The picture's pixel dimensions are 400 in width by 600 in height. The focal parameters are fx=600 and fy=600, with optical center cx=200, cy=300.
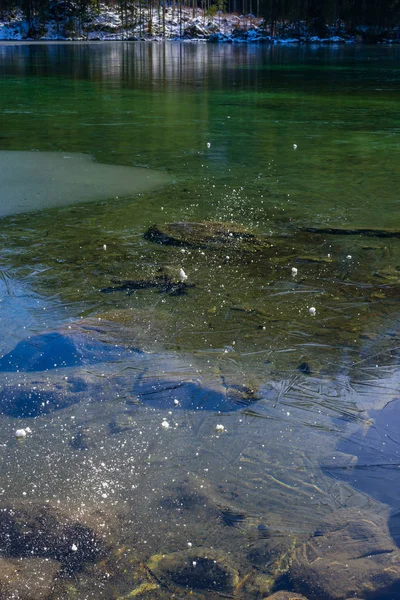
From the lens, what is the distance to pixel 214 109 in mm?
13672

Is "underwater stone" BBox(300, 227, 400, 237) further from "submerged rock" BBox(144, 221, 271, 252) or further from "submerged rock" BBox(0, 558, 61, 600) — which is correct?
"submerged rock" BBox(0, 558, 61, 600)

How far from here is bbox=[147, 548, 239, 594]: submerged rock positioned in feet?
6.75

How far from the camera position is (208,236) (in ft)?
18.0

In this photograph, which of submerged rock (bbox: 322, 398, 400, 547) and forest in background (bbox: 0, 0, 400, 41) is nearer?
submerged rock (bbox: 322, 398, 400, 547)

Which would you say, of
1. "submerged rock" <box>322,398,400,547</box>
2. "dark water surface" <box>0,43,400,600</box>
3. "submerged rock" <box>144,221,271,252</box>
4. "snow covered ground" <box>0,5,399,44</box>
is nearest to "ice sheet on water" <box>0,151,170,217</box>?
"dark water surface" <box>0,43,400,600</box>

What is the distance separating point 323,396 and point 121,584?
1506 millimetres

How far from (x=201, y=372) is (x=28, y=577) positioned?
155 cm

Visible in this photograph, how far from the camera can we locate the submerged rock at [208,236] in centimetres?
532

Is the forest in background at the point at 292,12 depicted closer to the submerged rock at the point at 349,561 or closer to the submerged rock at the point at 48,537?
the submerged rock at the point at 48,537

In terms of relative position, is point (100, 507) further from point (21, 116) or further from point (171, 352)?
point (21, 116)

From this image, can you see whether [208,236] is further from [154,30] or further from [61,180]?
[154,30]

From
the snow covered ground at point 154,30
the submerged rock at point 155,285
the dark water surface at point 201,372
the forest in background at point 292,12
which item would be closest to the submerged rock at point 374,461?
the dark water surface at point 201,372

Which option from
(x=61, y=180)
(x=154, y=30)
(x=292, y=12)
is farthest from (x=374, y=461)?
(x=292, y=12)

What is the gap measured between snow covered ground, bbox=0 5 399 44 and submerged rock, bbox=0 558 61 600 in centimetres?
8008
